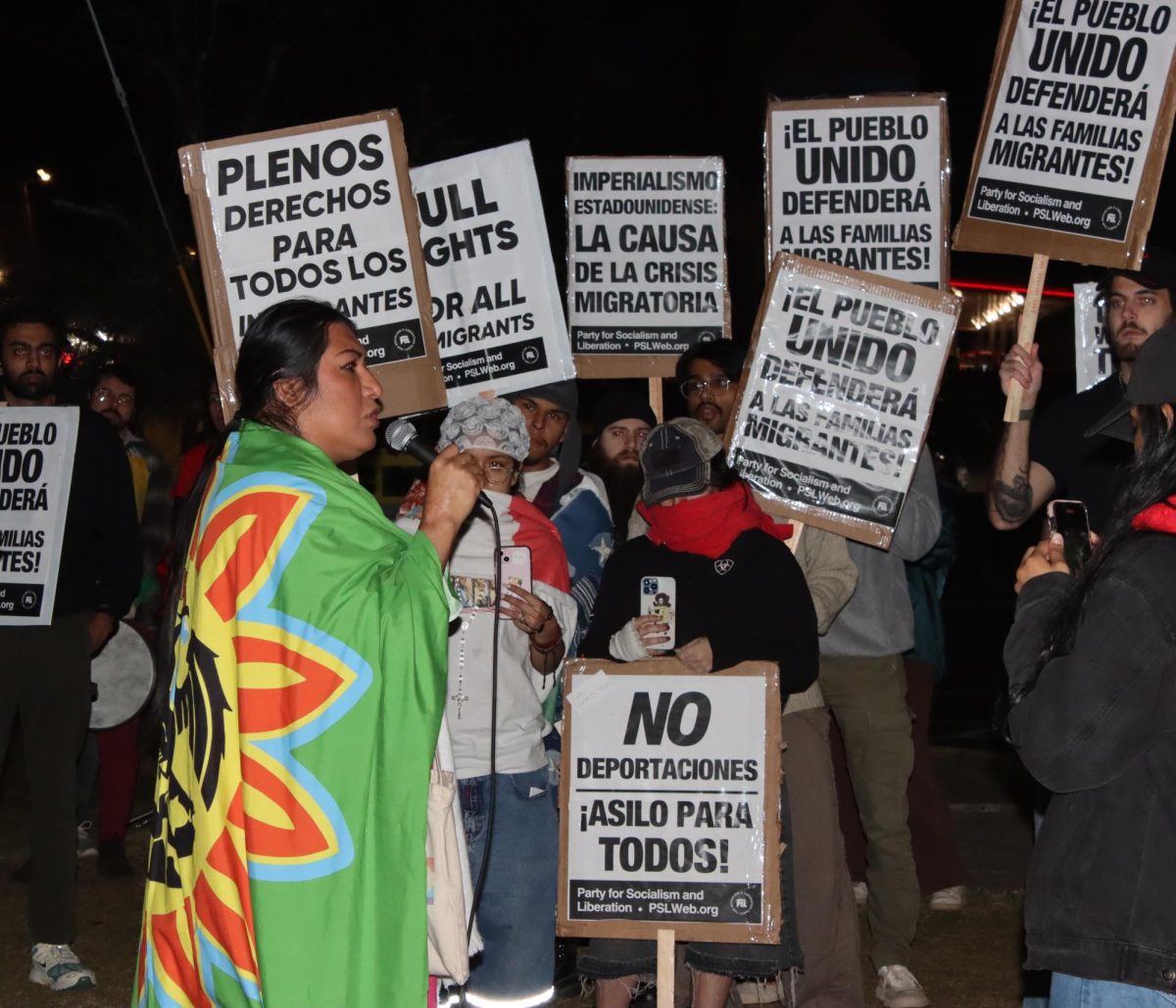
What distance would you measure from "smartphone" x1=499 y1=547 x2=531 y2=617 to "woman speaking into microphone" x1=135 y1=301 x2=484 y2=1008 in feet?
5.20

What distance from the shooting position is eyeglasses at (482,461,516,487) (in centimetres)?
529

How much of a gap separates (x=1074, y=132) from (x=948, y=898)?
11.6 feet

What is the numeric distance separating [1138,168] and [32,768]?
16.0ft

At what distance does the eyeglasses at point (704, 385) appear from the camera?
6.54m

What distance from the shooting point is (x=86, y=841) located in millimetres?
8680

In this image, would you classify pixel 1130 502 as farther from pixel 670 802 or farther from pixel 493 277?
pixel 493 277

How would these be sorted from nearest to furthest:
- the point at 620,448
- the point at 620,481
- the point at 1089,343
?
the point at 1089,343, the point at 620,481, the point at 620,448

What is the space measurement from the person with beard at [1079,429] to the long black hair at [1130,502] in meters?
2.19

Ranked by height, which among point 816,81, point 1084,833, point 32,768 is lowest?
point 32,768

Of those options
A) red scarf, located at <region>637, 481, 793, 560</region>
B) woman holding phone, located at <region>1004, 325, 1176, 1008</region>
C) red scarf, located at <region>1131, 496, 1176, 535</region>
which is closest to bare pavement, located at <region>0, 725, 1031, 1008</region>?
red scarf, located at <region>637, 481, 793, 560</region>

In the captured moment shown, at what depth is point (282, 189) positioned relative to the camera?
529 centimetres

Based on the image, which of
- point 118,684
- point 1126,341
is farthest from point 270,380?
point 118,684

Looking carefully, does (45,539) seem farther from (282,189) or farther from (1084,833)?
(1084,833)

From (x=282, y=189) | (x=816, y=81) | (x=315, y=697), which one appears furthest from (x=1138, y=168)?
(x=816, y=81)
